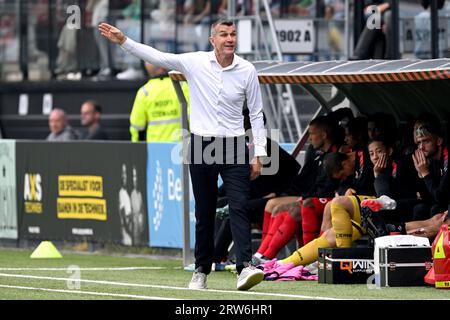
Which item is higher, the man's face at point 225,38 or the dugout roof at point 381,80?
the man's face at point 225,38

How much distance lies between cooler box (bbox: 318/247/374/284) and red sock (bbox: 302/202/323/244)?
1.26 meters

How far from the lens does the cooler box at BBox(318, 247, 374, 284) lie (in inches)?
554

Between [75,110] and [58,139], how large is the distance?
347 cm

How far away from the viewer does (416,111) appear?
16.2 m

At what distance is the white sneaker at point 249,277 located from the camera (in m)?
12.6

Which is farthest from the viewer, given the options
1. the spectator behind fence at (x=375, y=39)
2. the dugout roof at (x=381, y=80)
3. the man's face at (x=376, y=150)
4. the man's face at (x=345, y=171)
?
the spectator behind fence at (x=375, y=39)

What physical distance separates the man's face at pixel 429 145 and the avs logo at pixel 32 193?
7100mm

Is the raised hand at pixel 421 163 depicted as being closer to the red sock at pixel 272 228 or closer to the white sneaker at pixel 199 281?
the red sock at pixel 272 228

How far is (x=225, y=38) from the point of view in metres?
12.8

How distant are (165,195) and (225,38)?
19.4ft

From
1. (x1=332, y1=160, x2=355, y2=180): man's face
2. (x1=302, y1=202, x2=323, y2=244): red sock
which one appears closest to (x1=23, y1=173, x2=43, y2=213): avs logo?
(x1=302, y1=202, x2=323, y2=244): red sock

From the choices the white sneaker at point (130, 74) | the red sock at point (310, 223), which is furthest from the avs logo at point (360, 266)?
the white sneaker at point (130, 74)

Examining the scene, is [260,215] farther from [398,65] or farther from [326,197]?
[398,65]

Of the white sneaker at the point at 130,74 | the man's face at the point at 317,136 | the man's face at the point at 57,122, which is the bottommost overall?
the man's face at the point at 57,122
